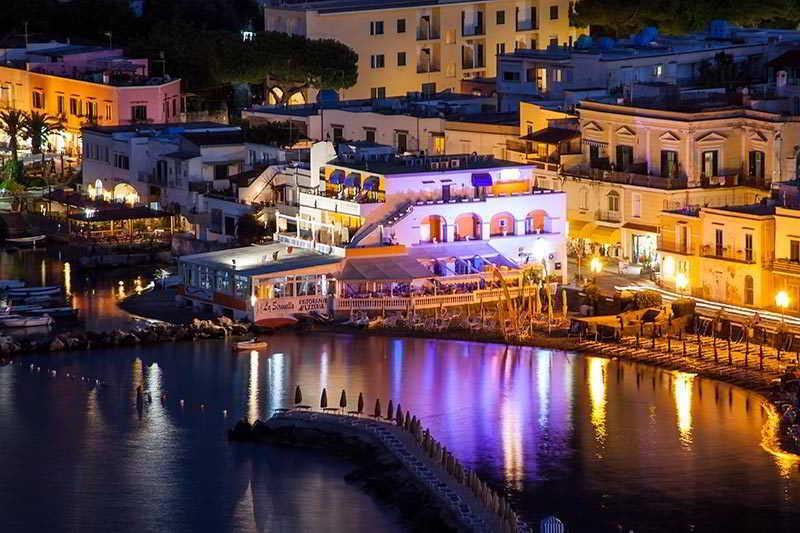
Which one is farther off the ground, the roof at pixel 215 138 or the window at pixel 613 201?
the roof at pixel 215 138

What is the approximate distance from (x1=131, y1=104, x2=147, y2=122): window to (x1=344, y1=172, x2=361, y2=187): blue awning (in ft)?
61.1

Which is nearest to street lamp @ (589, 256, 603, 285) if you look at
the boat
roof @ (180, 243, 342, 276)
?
roof @ (180, 243, 342, 276)

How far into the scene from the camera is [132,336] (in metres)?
47.8

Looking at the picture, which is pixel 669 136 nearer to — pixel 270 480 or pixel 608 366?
pixel 608 366

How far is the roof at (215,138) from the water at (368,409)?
13.9 metres

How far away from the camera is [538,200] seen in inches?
2090

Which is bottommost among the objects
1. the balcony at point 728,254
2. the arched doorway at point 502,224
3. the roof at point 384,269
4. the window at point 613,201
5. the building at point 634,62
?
the roof at point 384,269

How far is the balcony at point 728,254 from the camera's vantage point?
1917 inches

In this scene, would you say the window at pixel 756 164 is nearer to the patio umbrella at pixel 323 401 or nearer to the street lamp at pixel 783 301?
the street lamp at pixel 783 301

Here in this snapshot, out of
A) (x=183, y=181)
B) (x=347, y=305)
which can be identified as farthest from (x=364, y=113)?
(x=347, y=305)

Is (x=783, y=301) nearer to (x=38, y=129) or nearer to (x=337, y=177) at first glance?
(x=337, y=177)

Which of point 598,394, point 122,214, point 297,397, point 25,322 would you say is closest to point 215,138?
point 122,214

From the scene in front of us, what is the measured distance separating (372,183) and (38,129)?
1921cm

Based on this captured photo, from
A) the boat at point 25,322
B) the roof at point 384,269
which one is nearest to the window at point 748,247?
the roof at point 384,269
